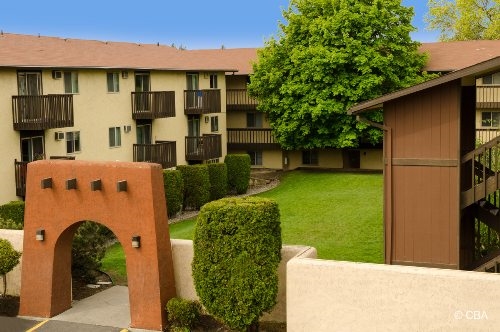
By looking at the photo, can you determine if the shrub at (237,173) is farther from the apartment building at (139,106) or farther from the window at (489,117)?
the window at (489,117)

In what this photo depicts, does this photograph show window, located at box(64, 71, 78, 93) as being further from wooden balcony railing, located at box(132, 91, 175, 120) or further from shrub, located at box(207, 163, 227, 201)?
shrub, located at box(207, 163, 227, 201)

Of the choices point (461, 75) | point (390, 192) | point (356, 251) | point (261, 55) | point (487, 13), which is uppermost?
point (487, 13)

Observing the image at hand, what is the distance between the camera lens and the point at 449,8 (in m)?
63.9

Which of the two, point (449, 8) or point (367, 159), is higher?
point (449, 8)

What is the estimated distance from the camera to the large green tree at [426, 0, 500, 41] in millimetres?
62156

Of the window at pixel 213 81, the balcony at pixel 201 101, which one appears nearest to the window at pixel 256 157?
the window at pixel 213 81

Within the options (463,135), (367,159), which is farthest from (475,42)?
(463,135)

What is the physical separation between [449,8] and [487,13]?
3.42 m

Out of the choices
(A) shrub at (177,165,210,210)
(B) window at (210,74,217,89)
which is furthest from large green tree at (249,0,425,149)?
(A) shrub at (177,165,210,210)

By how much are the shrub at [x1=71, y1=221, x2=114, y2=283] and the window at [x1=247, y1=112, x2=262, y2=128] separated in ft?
98.0

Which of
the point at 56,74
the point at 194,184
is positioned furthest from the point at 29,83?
the point at 194,184

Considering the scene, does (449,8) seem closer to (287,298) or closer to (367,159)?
(367,159)

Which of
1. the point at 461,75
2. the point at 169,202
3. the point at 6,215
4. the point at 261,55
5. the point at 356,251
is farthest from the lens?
the point at 261,55

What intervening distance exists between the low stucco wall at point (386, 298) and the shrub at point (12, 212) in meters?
13.5
